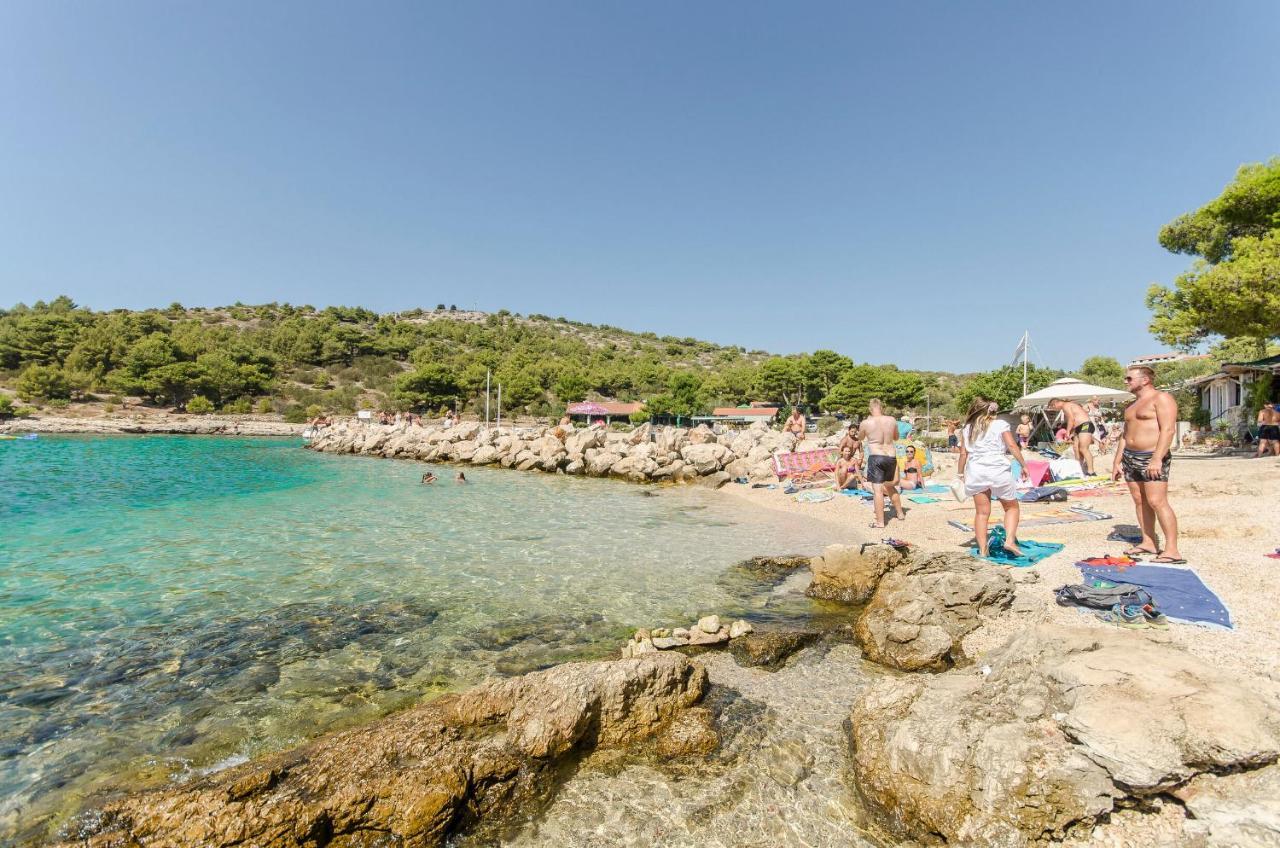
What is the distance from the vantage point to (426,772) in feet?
8.45

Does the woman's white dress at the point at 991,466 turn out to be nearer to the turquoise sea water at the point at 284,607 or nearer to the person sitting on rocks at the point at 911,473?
the turquoise sea water at the point at 284,607

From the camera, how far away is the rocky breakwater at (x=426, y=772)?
2293mm

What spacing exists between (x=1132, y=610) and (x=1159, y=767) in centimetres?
235

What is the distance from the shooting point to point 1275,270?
38.7ft

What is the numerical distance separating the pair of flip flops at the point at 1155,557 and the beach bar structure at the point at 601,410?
141 ft

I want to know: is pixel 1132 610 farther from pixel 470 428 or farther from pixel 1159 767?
pixel 470 428

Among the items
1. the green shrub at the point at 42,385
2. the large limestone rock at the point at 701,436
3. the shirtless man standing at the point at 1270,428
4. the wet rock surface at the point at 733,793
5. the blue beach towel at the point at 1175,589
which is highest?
the green shrub at the point at 42,385

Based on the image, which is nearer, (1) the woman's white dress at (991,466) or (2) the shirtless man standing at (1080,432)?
(1) the woman's white dress at (991,466)

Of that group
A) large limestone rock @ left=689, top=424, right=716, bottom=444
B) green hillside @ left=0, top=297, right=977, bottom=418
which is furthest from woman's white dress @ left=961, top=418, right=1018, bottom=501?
green hillside @ left=0, top=297, right=977, bottom=418

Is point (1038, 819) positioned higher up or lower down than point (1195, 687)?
lower down

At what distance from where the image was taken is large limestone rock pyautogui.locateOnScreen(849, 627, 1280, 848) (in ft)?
6.83

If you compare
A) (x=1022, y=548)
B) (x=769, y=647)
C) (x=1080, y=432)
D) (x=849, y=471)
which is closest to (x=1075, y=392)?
(x=1080, y=432)

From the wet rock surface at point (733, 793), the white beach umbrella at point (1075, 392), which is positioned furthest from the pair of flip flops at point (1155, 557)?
the white beach umbrella at point (1075, 392)

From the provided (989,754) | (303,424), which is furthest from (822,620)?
(303,424)
